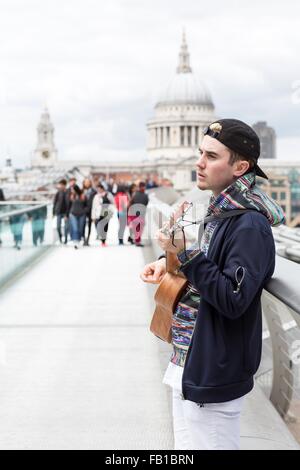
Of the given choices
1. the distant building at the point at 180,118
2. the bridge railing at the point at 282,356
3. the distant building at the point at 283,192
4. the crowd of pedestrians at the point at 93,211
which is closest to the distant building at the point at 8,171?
the distant building at the point at 180,118

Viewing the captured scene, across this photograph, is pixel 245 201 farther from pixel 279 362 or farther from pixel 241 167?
pixel 279 362

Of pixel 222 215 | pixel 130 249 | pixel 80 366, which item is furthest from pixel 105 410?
pixel 130 249

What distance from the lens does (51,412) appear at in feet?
12.7

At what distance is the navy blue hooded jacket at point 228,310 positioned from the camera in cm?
207

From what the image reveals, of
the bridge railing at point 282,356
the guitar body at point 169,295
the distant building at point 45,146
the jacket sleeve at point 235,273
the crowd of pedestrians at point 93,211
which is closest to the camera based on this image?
the jacket sleeve at point 235,273

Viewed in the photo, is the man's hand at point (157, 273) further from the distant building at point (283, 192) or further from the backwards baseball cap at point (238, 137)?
the distant building at point (283, 192)

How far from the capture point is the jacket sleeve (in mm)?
2059

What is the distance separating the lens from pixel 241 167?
2238 mm

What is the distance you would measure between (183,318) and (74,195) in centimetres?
1185

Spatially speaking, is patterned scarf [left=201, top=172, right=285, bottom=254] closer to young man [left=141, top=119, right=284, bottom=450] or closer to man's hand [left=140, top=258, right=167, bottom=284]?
young man [left=141, top=119, right=284, bottom=450]

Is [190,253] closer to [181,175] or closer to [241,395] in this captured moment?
[241,395]

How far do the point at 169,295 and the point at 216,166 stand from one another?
416mm

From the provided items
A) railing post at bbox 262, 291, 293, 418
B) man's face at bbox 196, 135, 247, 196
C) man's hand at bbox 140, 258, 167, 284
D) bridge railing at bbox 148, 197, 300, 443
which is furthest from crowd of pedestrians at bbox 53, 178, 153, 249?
man's face at bbox 196, 135, 247, 196

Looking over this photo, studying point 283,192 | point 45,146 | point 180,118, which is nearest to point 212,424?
point 283,192
